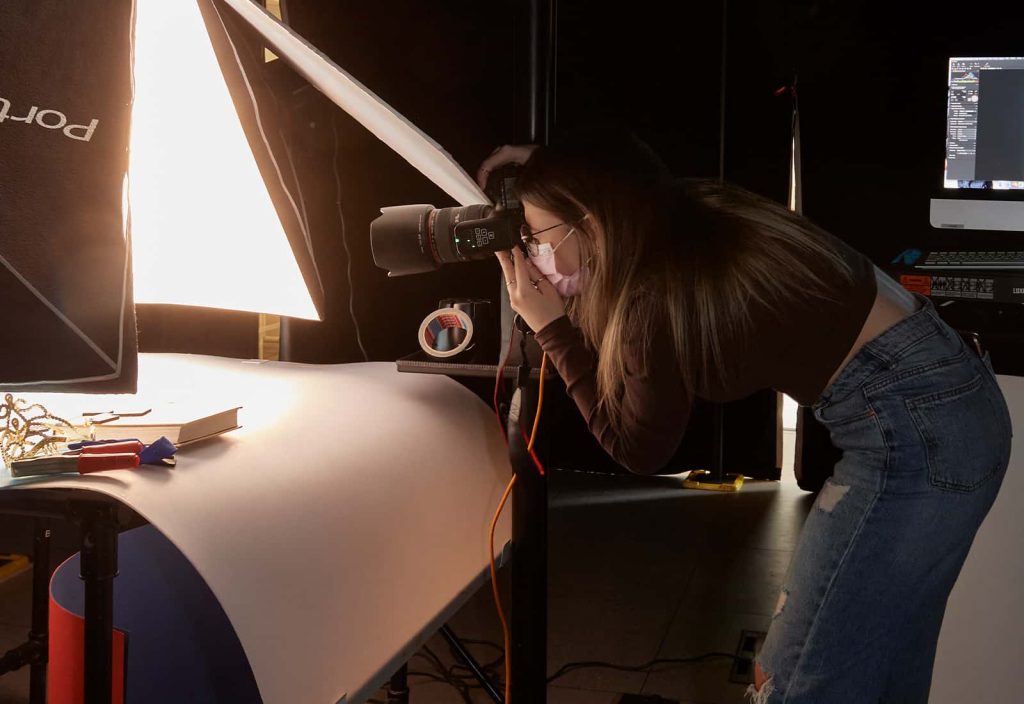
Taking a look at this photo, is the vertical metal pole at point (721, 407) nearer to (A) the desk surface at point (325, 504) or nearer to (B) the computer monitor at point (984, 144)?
(B) the computer monitor at point (984, 144)

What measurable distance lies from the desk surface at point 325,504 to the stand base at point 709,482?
1907 millimetres

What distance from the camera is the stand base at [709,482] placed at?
331cm

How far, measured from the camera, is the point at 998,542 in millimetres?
1420

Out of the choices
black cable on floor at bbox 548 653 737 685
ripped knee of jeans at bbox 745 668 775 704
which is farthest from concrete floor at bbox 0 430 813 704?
ripped knee of jeans at bbox 745 668 775 704

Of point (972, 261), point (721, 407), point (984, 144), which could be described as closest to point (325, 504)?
point (972, 261)

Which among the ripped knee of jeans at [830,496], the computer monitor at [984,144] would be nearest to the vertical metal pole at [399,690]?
the ripped knee of jeans at [830,496]

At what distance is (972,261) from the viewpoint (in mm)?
1948

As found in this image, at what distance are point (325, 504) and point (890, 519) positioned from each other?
2.09 feet

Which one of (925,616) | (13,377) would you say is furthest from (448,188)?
(925,616)

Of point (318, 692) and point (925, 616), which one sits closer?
point (318, 692)

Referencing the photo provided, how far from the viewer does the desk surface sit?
95 cm

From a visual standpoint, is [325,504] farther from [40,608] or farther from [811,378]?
[40,608]

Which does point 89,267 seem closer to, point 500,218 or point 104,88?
point 104,88

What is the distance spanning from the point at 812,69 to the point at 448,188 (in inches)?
87.7
